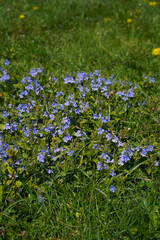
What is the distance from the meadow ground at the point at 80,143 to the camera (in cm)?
200

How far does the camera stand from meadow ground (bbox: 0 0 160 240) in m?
2.00

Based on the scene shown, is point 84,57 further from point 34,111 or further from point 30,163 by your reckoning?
point 30,163

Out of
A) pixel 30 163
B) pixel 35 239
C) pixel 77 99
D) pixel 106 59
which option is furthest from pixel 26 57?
pixel 35 239

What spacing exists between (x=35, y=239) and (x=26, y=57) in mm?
2817

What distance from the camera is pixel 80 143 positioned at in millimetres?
2387

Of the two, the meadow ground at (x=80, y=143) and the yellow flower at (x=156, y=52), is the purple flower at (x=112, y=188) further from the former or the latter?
the yellow flower at (x=156, y=52)

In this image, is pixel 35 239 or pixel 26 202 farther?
pixel 26 202

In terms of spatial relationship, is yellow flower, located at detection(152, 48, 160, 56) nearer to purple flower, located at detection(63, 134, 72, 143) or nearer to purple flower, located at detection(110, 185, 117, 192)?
purple flower, located at detection(63, 134, 72, 143)

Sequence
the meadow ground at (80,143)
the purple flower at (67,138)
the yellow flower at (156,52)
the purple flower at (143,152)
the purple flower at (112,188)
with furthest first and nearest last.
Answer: the yellow flower at (156,52) < the purple flower at (67,138) < the purple flower at (143,152) < the purple flower at (112,188) < the meadow ground at (80,143)

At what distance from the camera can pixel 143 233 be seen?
1.89 meters

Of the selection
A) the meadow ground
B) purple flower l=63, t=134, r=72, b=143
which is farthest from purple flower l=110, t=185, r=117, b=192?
purple flower l=63, t=134, r=72, b=143

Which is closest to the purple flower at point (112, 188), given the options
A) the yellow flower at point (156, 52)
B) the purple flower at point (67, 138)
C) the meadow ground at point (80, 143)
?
the meadow ground at point (80, 143)

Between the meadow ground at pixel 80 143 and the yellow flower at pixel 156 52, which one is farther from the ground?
the yellow flower at pixel 156 52

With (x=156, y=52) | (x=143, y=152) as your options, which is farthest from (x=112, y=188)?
(x=156, y=52)
